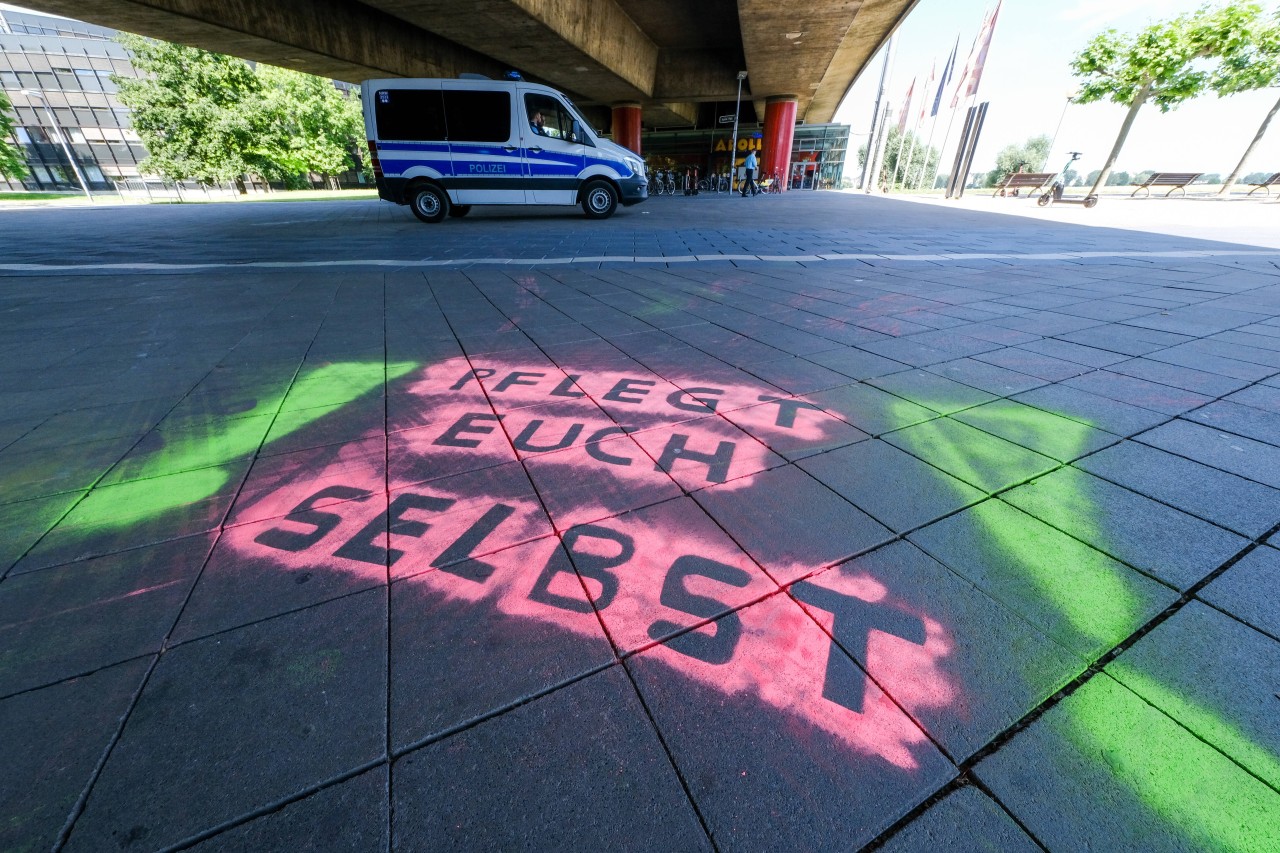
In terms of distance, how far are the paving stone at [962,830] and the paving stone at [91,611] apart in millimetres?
2093

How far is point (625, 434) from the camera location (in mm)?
2643

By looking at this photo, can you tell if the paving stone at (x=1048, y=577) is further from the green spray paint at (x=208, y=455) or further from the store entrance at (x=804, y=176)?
the store entrance at (x=804, y=176)

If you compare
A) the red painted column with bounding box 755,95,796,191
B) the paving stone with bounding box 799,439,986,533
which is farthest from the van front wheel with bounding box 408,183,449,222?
the red painted column with bounding box 755,95,796,191

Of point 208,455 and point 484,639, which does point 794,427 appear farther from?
point 208,455

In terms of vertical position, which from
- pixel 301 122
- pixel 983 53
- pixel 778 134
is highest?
pixel 983 53

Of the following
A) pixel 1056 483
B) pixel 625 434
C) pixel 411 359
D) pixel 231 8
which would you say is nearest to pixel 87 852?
pixel 625 434

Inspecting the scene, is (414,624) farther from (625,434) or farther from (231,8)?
(231,8)

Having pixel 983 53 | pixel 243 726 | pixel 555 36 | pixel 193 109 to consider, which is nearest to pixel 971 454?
pixel 243 726

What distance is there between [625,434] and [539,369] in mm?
1169

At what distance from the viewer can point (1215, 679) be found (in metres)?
1.34

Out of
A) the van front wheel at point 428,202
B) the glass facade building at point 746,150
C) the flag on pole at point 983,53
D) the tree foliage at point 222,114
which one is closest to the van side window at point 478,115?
the van front wheel at point 428,202

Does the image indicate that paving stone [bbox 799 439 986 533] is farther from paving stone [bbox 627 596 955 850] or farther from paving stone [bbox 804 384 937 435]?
paving stone [bbox 627 596 955 850]

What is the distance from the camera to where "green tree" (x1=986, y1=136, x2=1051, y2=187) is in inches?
2323

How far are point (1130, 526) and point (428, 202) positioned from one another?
13.4 meters
